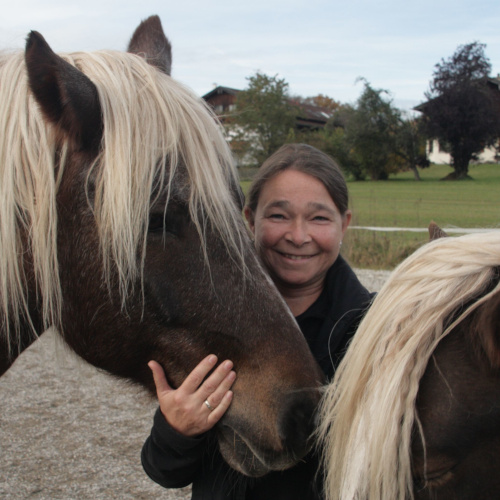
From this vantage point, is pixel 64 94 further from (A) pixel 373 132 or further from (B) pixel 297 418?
(A) pixel 373 132

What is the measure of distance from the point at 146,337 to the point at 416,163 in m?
52.0

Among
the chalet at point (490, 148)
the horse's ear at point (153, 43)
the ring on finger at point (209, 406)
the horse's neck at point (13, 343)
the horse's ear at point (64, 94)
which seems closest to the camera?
the horse's ear at point (64, 94)

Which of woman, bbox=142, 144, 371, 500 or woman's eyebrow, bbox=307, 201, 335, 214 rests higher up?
woman's eyebrow, bbox=307, 201, 335, 214

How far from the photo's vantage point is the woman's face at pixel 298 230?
209 centimetres

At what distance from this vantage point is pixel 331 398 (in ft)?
4.85

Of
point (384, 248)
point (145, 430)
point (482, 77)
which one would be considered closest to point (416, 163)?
point (482, 77)

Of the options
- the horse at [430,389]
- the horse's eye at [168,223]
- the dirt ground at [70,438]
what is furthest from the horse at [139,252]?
the dirt ground at [70,438]

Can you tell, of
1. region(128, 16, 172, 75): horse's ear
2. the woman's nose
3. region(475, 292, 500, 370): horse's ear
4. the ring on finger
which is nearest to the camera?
region(475, 292, 500, 370): horse's ear

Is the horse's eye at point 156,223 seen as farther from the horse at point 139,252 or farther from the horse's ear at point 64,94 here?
the horse's ear at point 64,94

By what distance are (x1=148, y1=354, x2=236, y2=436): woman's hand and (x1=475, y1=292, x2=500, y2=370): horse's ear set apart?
753 millimetres

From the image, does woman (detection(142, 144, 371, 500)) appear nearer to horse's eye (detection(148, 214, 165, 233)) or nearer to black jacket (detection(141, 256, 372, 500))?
black jacket (detection(141, 256, 372, 500))

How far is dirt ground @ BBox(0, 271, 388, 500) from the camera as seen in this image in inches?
128

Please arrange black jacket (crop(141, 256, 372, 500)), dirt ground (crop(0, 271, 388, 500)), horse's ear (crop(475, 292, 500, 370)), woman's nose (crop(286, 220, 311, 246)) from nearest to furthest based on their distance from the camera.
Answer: horse's ear (crop(475, 292, 500, 370)) → black jacket (crop(141, 256, 372, 500)) → woman's nose (crop(286, 220, 311, 246)) → dirt ground (crop(0, 271, 388, 500))

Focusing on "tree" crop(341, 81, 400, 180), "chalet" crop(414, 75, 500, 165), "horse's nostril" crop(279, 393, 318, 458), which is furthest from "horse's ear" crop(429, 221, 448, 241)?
"chalet" crop(414, 75, 500, 165)
